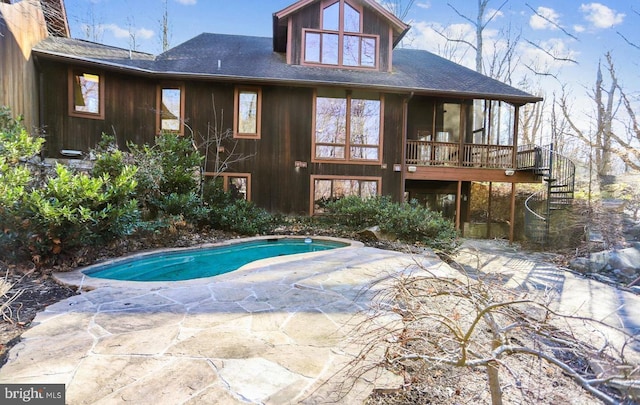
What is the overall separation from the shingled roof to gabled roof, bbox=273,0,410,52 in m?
0.58

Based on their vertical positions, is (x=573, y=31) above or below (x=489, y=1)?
below

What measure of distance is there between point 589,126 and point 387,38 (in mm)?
12813

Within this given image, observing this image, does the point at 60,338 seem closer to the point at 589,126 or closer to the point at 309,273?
the point at 309,273

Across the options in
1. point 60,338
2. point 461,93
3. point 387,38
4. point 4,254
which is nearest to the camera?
point 60,338

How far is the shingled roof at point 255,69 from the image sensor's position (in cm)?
987

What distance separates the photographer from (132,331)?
9.07ft

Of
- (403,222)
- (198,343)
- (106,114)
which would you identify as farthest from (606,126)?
(106,114)

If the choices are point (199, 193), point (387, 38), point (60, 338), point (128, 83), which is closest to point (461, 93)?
point (387, 38)

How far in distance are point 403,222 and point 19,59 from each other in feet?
33.0

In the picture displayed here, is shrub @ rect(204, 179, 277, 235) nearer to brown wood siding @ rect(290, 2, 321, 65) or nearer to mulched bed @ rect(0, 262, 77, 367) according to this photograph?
mulched bed @ rect(0, 262, 77, 367)

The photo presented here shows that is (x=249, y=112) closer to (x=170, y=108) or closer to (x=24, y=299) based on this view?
(x=170, y=108)

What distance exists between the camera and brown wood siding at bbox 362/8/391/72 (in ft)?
38.3

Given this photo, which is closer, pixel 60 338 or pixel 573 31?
pixel 60 338

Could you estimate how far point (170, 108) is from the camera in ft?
35.0
